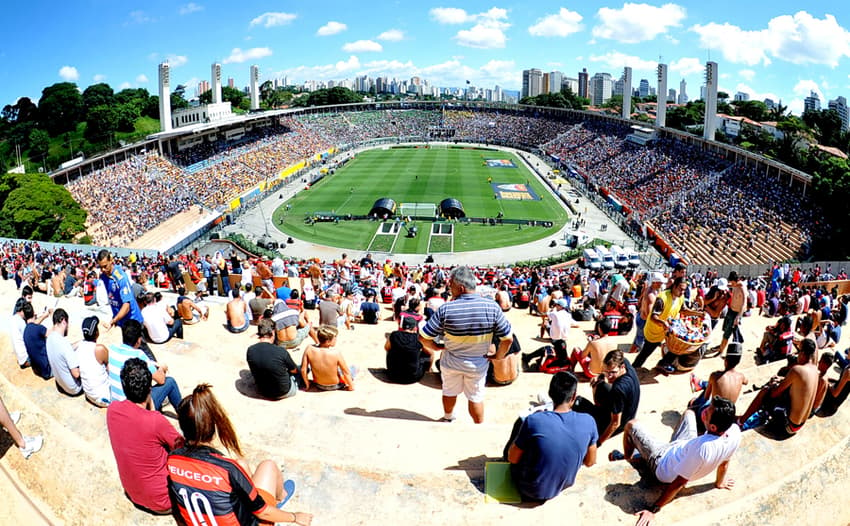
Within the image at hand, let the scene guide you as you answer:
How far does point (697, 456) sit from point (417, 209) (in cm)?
4191

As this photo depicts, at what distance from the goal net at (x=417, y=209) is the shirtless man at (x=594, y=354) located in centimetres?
3568

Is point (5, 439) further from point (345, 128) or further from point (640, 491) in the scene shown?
point (345, 128)

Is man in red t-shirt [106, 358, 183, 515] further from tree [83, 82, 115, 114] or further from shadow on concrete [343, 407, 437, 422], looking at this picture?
tree [83, 82, 115, 114]

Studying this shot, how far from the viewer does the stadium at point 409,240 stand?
181 inches

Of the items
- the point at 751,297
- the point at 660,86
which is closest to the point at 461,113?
the point at 660,86

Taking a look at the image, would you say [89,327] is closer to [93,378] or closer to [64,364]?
[64,364]

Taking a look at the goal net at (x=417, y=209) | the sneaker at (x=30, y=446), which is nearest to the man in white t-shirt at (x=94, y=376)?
the sneaker at (x=30, y=446)

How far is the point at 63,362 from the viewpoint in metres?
5.89

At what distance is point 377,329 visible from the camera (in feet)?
39.1

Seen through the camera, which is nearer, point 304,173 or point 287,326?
point 287,326

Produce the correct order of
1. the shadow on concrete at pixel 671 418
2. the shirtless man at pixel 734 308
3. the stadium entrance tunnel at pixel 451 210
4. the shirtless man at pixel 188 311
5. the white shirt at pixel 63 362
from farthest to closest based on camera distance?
the stadium entrance tunnel at pixel 451 210 < the shirtless man at pixel 188 311 < the shirtless man at pixel 734 308 < the shadow on concrete at pixel 671 418 < the white shirt at pixel 63 362

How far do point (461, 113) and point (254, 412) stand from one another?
9690 cm

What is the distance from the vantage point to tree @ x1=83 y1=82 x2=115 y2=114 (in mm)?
86887

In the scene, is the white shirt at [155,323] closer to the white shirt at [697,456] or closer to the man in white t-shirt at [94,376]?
the man in white t-shirt at [94,376]
